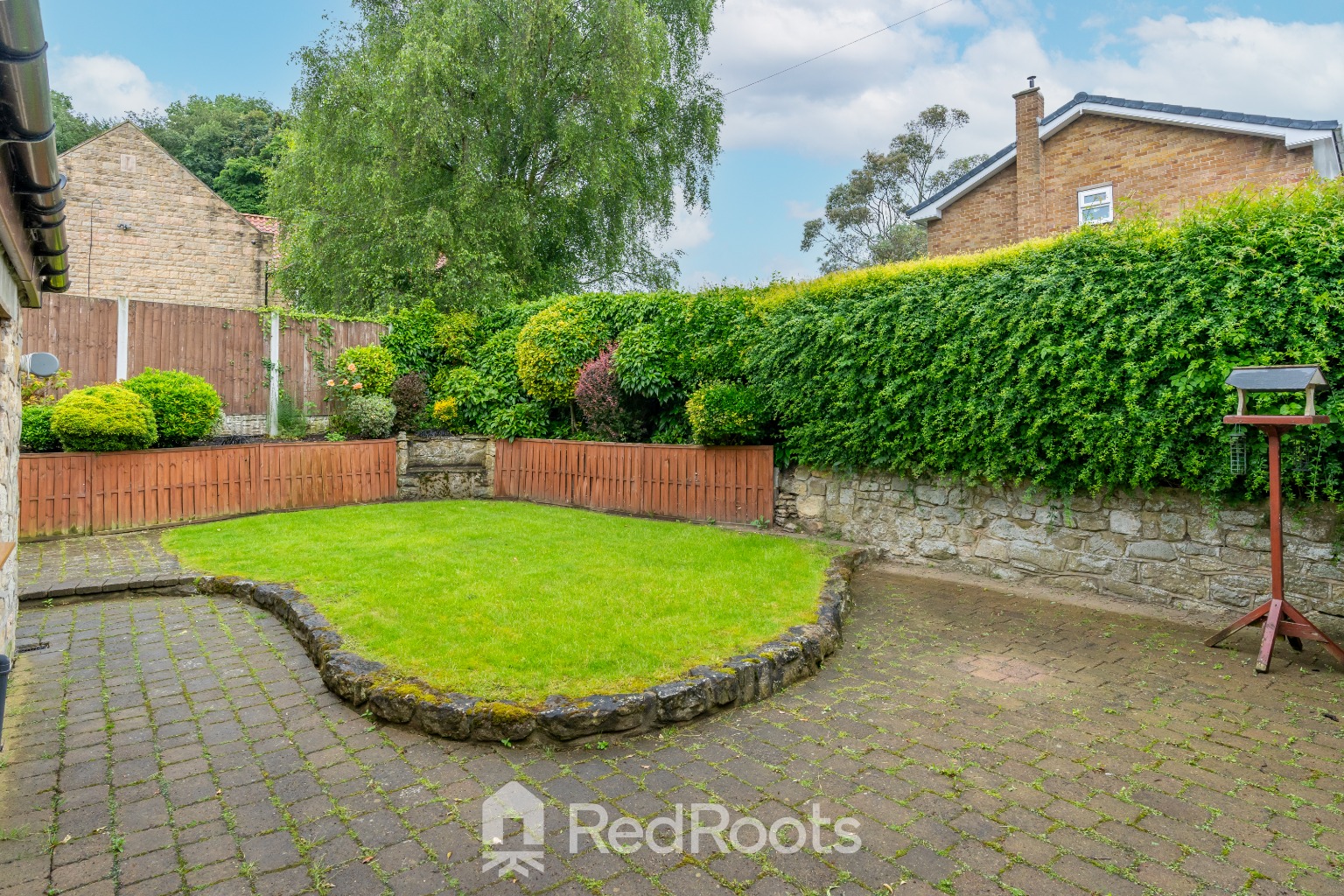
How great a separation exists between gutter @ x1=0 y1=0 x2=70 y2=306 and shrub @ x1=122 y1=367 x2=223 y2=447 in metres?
5.14

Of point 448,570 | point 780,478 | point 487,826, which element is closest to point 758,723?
point 487,826

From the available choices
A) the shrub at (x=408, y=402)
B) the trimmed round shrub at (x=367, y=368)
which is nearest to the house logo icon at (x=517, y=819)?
the shrub at (x=408, y=402)

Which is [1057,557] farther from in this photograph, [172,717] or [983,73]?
[983,73]

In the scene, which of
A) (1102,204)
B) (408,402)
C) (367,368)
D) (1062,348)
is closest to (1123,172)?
(1102,204)

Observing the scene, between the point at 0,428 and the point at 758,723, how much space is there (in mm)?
4348

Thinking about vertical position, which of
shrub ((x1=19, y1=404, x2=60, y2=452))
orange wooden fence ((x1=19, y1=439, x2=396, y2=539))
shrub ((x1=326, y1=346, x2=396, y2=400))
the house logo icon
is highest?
shrub ((x1=326, y1=346, x2=396, y2=400))

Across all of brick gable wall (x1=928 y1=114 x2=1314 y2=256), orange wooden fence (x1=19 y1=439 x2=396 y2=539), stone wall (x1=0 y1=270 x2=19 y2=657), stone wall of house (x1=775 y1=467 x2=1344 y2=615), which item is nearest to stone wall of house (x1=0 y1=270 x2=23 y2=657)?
stone wall (x1=0 y1=270 x2=19 y2=657)

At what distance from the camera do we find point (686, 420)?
32.5 feet

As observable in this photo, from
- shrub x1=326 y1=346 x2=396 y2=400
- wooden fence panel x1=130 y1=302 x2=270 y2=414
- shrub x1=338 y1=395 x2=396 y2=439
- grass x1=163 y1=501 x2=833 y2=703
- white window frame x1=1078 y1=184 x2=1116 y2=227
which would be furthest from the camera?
white window frame x1=1078 y1=184 x2=1116 y2=227

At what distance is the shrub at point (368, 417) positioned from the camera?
10.9m

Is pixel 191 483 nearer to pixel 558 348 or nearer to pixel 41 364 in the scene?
pixel 41 364

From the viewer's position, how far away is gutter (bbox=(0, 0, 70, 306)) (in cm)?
224

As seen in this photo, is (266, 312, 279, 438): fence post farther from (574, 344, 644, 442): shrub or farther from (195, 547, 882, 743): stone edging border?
(195, 547, 882, 743): stone edging border

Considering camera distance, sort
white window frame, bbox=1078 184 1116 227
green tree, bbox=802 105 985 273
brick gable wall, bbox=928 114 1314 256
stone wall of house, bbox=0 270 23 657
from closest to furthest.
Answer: stone wall of house, bbox=0 270 23 657 < brick gable wall, bbox=928 114 1314 256 < white window frame, bbox=1078 184 1116 227 < green tree, bbox=802 105 985 273
